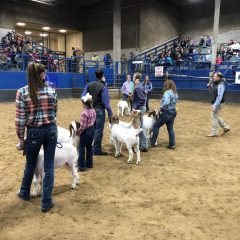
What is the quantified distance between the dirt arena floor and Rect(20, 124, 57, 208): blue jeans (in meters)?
0.33

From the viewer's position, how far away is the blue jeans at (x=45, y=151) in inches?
148

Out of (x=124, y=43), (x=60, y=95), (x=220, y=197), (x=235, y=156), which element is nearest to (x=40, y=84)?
(x=220, y=197)

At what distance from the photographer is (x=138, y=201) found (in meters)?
4.41

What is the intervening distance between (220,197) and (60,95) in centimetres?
1680

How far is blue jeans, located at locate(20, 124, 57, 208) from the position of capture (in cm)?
376

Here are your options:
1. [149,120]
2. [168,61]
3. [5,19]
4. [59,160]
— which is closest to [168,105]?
[149,120]

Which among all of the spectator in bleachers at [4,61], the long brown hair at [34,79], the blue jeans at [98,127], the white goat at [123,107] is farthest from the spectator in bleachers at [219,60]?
the long brown hair at [34,79]

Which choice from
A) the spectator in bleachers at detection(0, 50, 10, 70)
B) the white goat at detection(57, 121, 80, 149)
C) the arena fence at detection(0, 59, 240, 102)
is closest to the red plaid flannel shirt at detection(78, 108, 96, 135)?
the white goat at detection(57, 121, 80, 149)

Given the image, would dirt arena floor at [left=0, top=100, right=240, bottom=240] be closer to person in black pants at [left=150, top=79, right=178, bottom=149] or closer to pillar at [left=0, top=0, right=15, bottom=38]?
person in black pants at [left=150, top=79, right=178, bottom=149]

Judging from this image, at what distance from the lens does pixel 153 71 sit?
21.5 m

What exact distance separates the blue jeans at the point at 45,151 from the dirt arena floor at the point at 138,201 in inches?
13.2

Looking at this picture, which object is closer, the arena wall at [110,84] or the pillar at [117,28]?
the arena wall at [110,84]

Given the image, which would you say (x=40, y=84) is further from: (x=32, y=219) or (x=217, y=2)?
(x=217, y=2)

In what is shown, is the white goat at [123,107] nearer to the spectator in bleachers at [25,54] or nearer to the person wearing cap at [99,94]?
the person wearing cap at [99,94]
